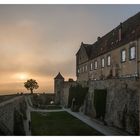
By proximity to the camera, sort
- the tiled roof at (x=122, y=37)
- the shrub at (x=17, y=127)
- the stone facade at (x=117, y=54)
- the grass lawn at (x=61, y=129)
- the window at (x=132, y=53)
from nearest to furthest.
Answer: the shrub at (x=17, y=127)
the grass lawn at (x=61, y=129)
the window at (x=132, y=53)
the stone facade at (x=117, y=54)
the tiled roof at (x=122, y=37)

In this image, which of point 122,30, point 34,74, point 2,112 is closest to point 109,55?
point 122,30

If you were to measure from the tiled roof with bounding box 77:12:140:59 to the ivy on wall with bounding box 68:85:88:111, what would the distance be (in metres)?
3.71

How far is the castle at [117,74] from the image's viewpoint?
17.9 meters

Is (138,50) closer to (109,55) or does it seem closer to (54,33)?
(109,55)

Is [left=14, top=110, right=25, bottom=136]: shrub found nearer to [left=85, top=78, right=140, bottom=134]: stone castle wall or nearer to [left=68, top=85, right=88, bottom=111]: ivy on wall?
[left=85, top=78, right=140, bottom=134]: stone castle wall

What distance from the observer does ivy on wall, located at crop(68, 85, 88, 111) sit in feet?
94.4

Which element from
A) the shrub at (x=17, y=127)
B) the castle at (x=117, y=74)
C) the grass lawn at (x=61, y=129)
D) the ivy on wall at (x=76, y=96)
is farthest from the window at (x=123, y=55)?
the shrub at (x=17, y=127)

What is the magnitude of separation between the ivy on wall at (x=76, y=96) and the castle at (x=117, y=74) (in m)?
0.77

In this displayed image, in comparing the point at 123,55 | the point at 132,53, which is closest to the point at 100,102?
the point at 123,55

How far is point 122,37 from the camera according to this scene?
25641 millimetres

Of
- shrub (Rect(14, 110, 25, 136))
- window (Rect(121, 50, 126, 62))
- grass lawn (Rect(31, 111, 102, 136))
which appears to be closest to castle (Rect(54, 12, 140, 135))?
window (Rect(121, 50, 126, 62))

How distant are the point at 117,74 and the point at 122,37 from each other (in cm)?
306

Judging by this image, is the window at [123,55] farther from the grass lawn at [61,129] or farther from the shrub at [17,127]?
the shrub at [17,127]

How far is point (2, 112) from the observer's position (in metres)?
13.4
